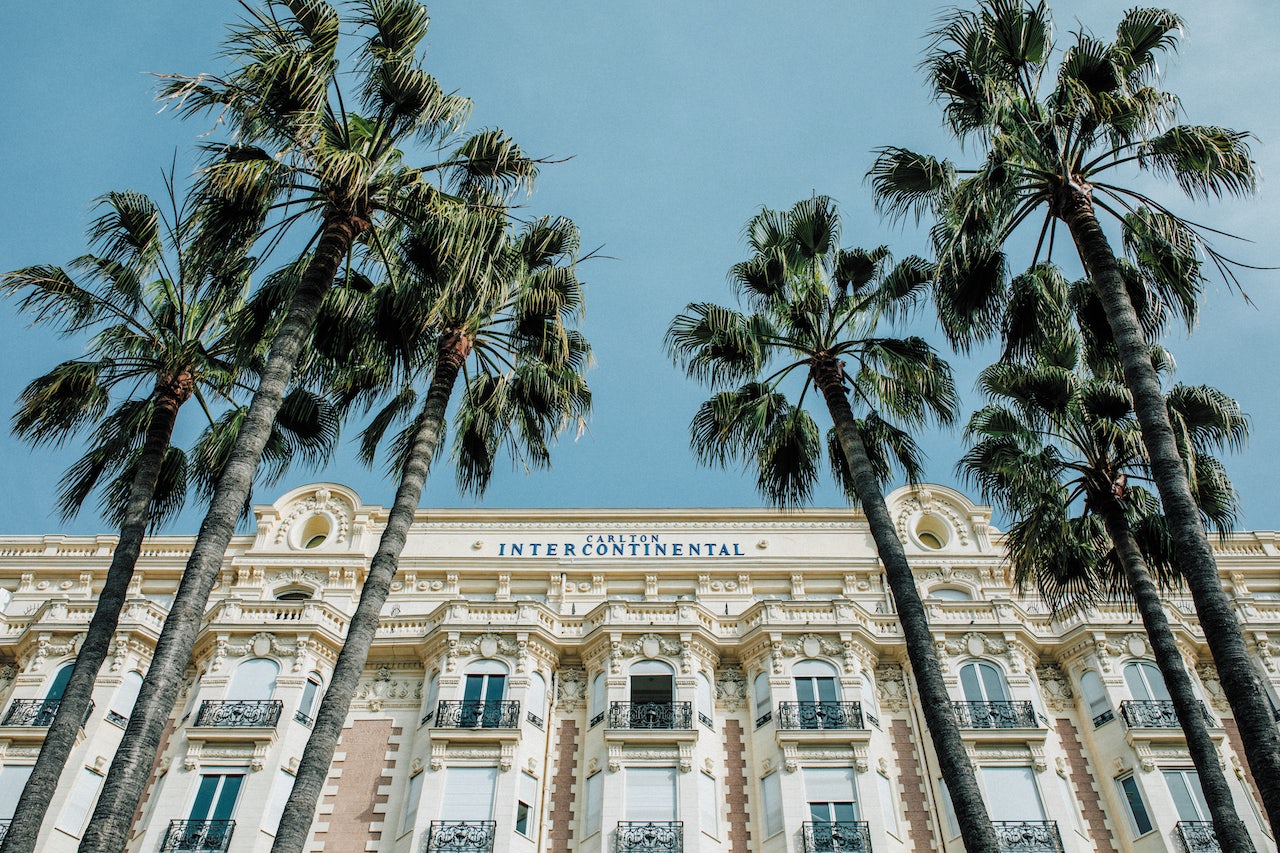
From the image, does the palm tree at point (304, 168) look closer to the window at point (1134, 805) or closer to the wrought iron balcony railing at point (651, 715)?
the wrought iron balcony railing at point (651, 715)

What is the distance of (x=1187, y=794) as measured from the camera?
1034 inches

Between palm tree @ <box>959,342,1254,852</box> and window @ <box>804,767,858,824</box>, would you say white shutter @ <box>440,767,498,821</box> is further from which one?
palm tree @ <box>959,342,1254,852</box>

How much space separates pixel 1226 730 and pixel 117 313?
28.5m

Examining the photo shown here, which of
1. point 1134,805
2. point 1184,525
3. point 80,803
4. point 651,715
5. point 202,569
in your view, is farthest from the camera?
point 651,715

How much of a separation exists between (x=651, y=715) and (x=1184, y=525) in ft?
53.6

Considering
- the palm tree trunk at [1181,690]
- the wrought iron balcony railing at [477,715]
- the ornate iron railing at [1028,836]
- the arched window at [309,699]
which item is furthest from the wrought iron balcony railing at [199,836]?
the palm tree trunk at [1181,690]

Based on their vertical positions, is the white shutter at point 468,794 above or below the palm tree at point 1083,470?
below

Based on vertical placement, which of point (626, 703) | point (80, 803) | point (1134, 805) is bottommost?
point (80, 803)

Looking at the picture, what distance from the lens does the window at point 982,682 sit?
1139 inches

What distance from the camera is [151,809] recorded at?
2562cm

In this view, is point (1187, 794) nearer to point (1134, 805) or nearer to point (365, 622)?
point (1134, 805)

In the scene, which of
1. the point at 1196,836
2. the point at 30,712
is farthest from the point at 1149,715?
the point at 30,712

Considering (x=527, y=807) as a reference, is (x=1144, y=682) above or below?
above

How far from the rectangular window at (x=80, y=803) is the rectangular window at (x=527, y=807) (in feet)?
33.2
